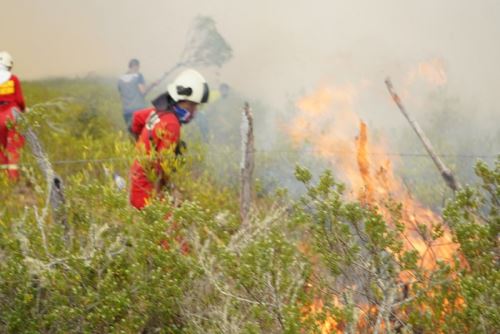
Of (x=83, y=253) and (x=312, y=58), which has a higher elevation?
(x=312, y=58)

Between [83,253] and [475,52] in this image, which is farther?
→ [475,52]

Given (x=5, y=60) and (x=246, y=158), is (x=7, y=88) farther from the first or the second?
(x=246, y=158)

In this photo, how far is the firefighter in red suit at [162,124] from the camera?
18.6ft

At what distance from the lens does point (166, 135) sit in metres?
5.66

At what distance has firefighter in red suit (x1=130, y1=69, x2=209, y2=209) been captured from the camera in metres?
5.68

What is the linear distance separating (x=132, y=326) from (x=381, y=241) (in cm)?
134

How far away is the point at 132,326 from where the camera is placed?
13.7 feet

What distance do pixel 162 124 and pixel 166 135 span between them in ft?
0.43

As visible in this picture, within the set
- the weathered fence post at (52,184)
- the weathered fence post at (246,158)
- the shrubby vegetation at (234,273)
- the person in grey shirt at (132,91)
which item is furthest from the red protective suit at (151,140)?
the person in grey shirt at (132,91)

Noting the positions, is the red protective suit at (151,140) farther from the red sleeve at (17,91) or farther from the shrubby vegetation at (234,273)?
the red sleeve at (17,91)

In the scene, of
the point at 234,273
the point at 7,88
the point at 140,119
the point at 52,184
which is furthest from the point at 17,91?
the point at 234,273

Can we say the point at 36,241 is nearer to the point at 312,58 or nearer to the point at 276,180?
the point at 276,180

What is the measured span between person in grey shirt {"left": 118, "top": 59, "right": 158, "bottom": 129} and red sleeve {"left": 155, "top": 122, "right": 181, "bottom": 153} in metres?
4.63

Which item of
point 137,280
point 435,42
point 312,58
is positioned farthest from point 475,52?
point 137,280
